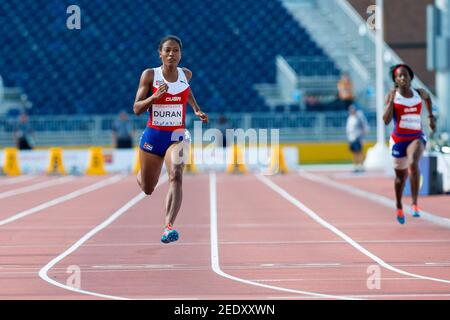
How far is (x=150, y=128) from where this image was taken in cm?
1330

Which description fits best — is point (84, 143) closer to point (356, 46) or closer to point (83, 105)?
point (83, 105)

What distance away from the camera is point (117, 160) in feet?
136

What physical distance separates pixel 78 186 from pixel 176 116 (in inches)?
757

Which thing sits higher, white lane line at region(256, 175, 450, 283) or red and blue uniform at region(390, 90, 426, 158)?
red and blue uniform at region(390, 90, 426, 158)

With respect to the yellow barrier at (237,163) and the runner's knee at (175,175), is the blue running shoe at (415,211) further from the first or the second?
the yellow barrier at (237,163)

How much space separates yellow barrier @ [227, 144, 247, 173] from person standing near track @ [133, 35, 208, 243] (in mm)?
25987

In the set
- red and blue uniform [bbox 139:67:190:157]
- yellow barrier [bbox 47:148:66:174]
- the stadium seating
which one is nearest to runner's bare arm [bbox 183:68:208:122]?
red and blue uniform [bbox 139:67:190:157]

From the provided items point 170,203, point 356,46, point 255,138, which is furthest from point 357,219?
point 356,46

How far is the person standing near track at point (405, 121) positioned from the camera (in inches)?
656

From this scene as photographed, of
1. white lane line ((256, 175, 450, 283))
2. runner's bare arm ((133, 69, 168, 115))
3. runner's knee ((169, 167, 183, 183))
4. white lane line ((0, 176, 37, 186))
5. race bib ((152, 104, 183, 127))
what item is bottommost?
white lane line ((0, 176, 37, 186))

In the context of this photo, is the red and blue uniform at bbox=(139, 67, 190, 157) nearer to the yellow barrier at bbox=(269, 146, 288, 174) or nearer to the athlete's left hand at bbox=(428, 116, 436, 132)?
the athlete's left hand at bbox=(428, 116, 436, 132)

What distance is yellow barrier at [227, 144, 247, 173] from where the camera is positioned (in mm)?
39562

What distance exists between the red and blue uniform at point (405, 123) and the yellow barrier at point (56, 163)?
24.0m

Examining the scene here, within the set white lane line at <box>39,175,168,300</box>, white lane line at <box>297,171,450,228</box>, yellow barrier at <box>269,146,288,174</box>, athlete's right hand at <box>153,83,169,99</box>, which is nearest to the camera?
white lane line at <box>39,175,168,300</box>
